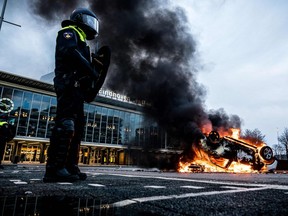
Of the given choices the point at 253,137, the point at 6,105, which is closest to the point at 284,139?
the point at 253,137

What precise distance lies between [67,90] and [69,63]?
16.0 inches

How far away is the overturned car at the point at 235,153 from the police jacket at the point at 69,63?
1643 centimetres

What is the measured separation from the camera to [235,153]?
1828 cm

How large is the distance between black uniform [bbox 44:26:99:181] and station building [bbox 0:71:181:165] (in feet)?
76.1

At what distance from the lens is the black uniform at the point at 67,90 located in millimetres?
3070

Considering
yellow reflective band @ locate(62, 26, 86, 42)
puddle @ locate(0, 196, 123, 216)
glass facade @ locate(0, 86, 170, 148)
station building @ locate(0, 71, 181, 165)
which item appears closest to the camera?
puddle @ locate(0, 196, 123, 216)

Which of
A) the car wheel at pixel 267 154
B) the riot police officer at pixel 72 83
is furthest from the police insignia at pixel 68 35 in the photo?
the car wheel at pixel 267 154

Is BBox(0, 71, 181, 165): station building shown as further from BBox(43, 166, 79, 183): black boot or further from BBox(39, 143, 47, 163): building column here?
BBox(43, 166, 79, 183): black boot

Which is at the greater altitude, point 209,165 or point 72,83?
point 72,83

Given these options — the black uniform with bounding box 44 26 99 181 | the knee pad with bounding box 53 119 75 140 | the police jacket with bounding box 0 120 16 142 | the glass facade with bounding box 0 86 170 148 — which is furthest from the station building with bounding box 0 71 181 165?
the knee pad with bounding box 53 119 75 140

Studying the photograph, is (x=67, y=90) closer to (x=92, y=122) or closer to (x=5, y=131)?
(x=5, y=131)

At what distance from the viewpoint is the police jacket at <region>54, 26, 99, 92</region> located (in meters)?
3.26

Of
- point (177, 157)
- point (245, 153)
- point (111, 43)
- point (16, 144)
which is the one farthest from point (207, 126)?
point (16, 144)

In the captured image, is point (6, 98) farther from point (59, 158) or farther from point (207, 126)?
point (59, 158)
